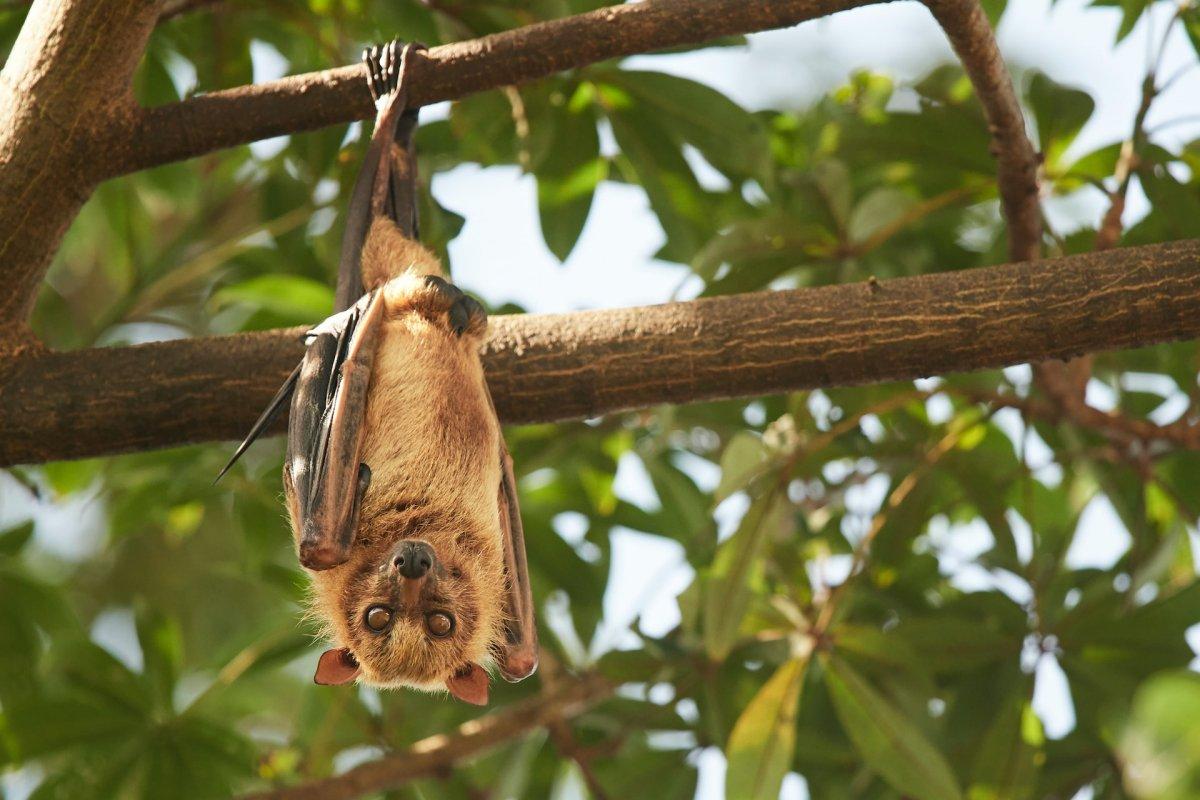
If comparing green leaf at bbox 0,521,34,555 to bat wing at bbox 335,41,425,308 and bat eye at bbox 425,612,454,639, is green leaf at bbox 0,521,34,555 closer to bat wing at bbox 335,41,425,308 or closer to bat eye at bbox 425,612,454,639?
bat wing at bbox 335,41,425,308

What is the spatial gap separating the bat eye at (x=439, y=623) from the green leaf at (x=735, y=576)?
3.34ft

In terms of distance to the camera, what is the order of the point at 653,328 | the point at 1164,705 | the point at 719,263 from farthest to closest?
the point at 719,263, the point at 653,328, the point at 1164,705

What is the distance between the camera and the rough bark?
305 centimetres

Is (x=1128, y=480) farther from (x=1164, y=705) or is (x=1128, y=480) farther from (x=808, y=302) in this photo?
(x=1164, y=705)

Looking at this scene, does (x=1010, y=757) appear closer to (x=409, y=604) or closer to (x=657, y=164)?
(x=409, y=604)

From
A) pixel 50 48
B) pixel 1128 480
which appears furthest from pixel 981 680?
pixel 50 48

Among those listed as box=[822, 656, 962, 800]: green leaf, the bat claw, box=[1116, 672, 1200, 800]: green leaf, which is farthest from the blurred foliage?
box=[1116, 672, 1200, 800]: green leaf

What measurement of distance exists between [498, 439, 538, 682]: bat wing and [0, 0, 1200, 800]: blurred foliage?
2.32 ft

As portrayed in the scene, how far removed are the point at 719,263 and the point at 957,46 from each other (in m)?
1.19

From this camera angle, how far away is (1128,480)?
15.0 ft

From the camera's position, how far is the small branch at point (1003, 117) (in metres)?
3.04

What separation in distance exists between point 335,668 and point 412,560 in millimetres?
451

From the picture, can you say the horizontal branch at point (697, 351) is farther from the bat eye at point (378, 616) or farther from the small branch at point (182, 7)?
the small branch at point (182, 7)

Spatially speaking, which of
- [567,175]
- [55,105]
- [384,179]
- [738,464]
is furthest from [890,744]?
[55,105]
